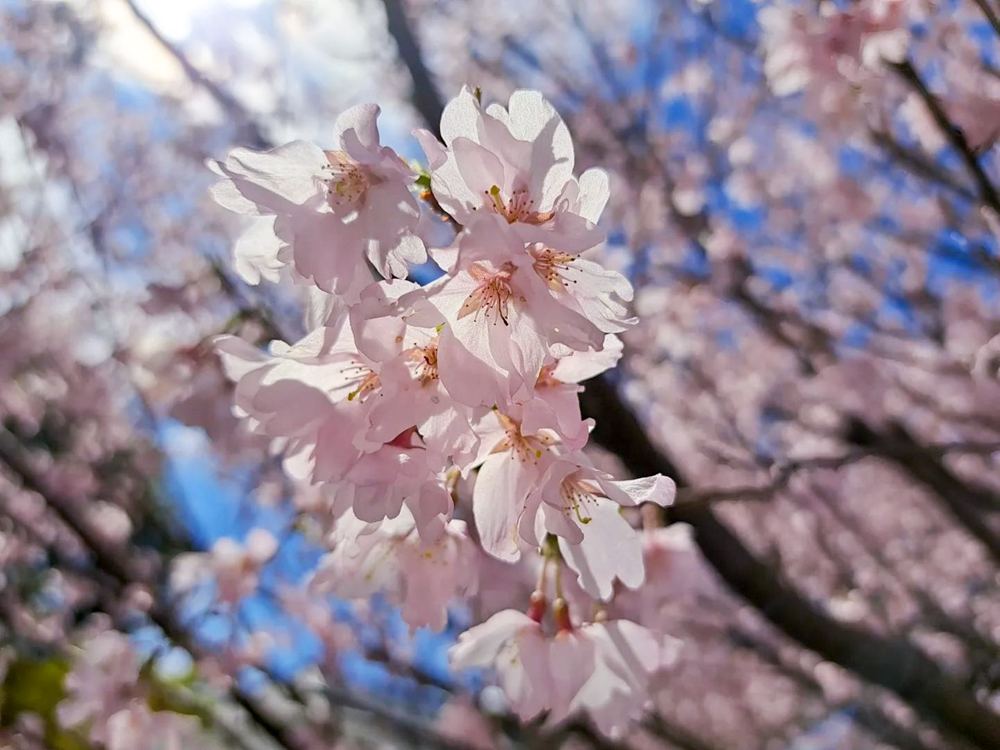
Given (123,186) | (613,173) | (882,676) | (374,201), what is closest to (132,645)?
(374,201)

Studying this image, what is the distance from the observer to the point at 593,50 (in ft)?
14.9

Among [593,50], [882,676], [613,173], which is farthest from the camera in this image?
[613,173]

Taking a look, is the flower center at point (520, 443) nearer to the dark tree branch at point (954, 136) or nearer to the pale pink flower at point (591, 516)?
the pale pink flower at point (591, 516)

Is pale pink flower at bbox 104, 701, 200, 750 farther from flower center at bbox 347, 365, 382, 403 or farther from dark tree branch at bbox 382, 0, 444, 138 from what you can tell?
dark tree branch at bbox 382, 0, 444, 138

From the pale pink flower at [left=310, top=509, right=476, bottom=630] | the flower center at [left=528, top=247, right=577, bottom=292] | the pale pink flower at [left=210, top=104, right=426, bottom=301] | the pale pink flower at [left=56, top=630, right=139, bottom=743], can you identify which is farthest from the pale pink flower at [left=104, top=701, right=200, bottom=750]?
the flower center at [left=528, top=247, right=577, bottom=292]

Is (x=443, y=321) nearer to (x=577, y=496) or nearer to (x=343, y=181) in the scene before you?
(x=343, y=181)

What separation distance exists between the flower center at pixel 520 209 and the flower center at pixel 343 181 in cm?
18

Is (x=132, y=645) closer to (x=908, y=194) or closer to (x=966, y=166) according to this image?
(x=966, y=166)

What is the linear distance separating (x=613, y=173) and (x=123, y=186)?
4.32 meters

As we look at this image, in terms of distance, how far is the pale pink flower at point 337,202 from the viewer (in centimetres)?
89

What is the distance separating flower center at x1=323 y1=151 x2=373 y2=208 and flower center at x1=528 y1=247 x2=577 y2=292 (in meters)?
0.23

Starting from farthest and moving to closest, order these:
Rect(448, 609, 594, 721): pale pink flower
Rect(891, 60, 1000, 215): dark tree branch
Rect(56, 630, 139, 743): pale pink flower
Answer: Rect(56, 630, 139, 743): pale pink flower, Rect(891, 60, 1000, 215): dark tree branch, Rect(448, 609, 594, 721): pale pink flower

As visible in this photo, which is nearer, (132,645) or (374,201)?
(374,201)

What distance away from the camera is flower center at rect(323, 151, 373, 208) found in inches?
37.0
